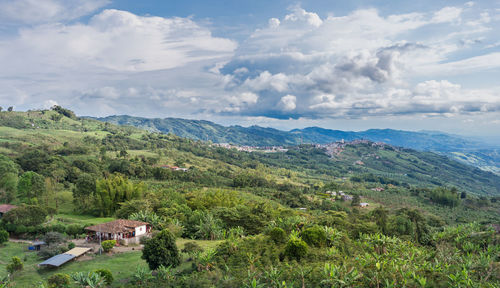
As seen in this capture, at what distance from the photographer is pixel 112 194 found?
1816 inches

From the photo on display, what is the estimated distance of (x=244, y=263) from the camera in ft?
66.9

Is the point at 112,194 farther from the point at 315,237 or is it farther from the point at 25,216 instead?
the point at 315,237

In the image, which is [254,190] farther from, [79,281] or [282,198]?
[79,281]

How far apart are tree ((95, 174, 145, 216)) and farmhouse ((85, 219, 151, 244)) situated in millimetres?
12314

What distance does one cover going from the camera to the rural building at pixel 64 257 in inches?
960

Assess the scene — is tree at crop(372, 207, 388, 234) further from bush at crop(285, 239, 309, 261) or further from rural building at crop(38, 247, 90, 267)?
rural building at crop(38, 247, 90, 267)

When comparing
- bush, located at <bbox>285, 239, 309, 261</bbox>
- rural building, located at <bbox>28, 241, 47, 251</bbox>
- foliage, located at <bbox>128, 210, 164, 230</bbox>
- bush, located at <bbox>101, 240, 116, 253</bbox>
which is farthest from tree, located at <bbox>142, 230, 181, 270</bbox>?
rural building, located at <bbox>28, 241, 47, 251</bbox>

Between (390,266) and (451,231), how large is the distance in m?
18.7

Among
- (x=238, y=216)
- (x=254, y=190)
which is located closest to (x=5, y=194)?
(x=238, y=216)

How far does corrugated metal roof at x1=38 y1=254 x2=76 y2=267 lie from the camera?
956 inches

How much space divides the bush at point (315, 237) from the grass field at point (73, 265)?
402 inches

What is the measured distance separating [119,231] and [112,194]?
16491 mm

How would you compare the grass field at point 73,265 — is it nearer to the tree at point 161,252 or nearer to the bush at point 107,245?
the bush at point 107,245

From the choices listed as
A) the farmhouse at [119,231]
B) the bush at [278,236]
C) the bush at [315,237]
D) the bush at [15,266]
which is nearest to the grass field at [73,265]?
the bush at [15,266]
